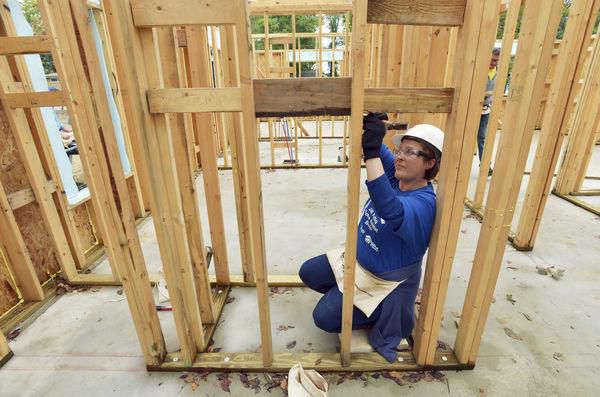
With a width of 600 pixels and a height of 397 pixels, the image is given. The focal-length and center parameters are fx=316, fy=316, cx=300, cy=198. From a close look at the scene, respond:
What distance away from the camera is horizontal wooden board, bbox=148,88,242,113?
144cm

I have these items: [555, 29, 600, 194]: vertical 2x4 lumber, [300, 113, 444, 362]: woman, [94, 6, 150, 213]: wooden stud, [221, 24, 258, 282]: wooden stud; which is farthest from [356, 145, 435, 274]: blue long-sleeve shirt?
[555, 29, 600, 194]: vertical 2x4 lumber

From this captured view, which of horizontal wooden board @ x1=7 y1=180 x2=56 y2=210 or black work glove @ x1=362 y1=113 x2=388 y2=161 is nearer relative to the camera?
black work glove @ x1=362 y1=113 x2=388 y2=161

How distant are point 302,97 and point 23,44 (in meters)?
2.09

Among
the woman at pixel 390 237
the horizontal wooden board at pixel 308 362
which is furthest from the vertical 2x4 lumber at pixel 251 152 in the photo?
the woman at pixel 390 237

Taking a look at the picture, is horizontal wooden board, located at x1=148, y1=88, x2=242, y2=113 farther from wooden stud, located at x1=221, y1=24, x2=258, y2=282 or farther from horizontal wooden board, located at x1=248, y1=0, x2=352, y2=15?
horizontal wooden board, located at x1=248, y1=0, x2=352, y2=15

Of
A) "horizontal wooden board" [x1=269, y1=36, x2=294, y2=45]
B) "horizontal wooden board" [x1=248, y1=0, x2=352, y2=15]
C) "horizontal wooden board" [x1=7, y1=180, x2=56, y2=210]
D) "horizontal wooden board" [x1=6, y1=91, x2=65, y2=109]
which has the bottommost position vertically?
"horizontal wooden board" [x1=7, y1=180, x2=56, y2=210]

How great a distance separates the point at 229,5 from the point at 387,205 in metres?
1.14

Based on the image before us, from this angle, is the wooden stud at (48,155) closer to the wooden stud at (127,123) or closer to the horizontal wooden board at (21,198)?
the horizontal wooden board at (21,198)

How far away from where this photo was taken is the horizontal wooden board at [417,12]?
4.40ft

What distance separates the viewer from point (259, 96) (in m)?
1.45

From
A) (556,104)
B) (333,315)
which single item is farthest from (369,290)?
(556,104)

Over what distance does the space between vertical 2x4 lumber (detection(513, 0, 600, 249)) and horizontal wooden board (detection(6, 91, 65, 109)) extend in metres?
4.10

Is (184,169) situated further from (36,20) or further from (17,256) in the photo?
(36,20)

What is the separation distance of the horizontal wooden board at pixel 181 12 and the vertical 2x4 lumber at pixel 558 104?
307 centimetres
